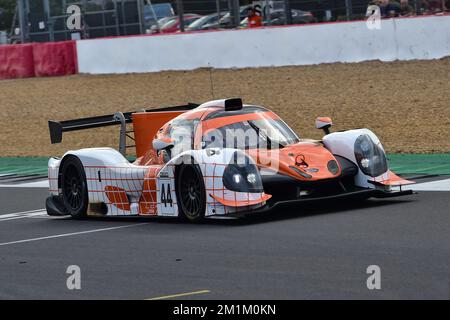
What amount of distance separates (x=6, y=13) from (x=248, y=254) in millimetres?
46506

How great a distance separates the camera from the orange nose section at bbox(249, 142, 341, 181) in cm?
1153

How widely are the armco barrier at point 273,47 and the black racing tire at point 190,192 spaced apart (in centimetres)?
1377

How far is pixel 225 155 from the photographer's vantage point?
37.2ft

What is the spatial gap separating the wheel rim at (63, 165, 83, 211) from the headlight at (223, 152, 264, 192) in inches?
102

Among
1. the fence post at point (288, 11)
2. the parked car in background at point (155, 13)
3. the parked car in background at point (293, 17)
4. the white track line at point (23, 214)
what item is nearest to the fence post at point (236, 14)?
the parked car in background at point (293, 17)

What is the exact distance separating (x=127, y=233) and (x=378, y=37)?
49.1ft

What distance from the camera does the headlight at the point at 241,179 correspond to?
440 inches

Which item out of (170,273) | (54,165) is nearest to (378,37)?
(54,165)

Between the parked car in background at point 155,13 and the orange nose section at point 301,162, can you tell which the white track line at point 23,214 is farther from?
the parked car in background at point 155,13

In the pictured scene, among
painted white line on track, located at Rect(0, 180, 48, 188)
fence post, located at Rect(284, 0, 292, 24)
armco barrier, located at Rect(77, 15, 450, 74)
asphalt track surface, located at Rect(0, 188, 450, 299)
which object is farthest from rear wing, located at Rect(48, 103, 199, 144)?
fence post, located at Rect(284, 0, 292, 24)

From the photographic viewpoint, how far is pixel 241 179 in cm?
1120

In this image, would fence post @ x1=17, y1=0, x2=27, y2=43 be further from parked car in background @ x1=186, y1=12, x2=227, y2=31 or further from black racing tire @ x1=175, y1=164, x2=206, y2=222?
black racing tire @ x1=175, y1=164, x2=206, y2=222

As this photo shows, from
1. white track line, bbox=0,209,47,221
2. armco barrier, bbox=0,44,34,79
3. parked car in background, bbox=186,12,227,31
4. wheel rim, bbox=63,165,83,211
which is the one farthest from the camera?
armco barrier, bbox=0,44,34,79

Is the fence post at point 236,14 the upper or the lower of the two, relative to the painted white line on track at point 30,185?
upper
